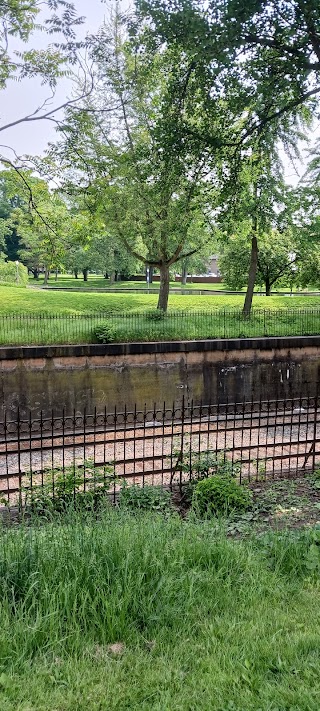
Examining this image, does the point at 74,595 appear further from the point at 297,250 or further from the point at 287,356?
the point at 297,250

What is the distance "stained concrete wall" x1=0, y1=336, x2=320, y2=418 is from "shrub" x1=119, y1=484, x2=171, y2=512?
7.32 m

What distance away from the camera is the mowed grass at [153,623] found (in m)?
2.46

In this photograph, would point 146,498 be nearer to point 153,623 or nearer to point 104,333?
point 153,623

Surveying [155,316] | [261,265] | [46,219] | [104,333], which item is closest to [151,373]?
[104,333]

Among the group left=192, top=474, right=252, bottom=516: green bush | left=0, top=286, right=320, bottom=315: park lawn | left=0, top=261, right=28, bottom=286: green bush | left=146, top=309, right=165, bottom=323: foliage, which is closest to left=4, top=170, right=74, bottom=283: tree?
left=192, top=474, right=252, bottom=516: green bush

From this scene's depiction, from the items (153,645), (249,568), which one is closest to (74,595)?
(153,645)

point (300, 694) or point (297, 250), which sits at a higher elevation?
point (297, 250)

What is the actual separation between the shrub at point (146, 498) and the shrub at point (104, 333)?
9012mm

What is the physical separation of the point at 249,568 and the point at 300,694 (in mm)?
1310

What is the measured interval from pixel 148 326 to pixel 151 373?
2.47 m

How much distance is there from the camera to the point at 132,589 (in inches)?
126

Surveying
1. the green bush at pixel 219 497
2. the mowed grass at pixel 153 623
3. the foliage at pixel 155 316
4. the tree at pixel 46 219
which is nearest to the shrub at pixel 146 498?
the green bush at pixel 219 497

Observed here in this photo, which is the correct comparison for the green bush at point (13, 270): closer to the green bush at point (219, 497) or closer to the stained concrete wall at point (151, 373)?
the stained concrete wall at point (151, 373)

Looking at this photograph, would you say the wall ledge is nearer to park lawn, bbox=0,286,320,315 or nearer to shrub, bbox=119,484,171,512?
park lawn, bbox=0,286,320,315
